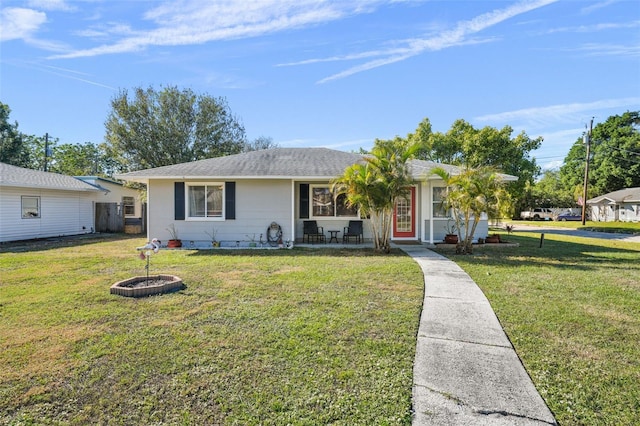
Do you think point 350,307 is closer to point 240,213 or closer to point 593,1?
point 240,213

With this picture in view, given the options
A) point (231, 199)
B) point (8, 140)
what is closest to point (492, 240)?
point (231, 199)

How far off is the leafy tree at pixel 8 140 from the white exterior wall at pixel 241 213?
29.8 metres

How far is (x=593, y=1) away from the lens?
376 inches

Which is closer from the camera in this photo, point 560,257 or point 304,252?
point 560,257

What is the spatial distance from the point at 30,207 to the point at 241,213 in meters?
10.1

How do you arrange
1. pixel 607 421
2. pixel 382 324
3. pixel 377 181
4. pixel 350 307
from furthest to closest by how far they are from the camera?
pixel 377 181 < pixel 350 307 < pixel 382 324 < pixel 607 421

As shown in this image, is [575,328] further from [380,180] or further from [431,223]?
[431,223]

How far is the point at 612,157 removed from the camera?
3822cm

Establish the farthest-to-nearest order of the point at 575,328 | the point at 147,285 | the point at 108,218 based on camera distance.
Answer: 1. the point at 108,218
2. the point at 147,285
3. the point at 575,328

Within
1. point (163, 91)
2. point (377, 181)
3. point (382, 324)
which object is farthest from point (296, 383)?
point (163, 91)

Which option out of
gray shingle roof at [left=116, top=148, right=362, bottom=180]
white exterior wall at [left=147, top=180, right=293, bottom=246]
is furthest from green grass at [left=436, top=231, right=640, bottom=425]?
white exterior wall at [left=147, top=180, right=293, bottom=246]

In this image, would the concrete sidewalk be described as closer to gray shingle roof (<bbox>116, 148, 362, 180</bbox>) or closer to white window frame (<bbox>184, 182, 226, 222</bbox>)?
gray shingle roof (<bbox>116, 148, 362, 180</bbox>)

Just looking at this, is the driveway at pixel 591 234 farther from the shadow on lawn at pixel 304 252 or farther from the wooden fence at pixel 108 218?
the wooden fence at pixel 108 218

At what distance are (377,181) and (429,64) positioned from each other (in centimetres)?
788
